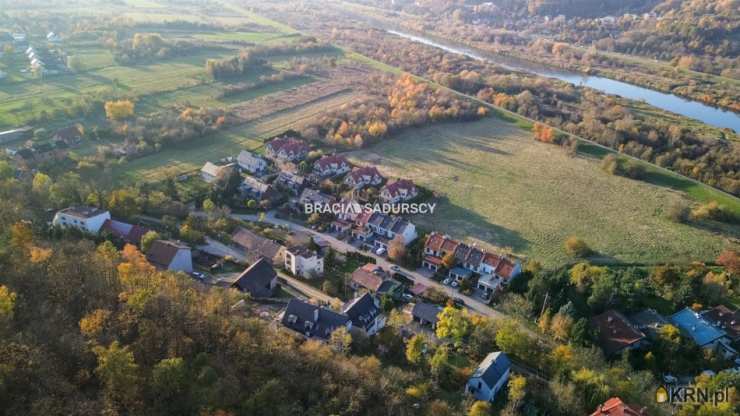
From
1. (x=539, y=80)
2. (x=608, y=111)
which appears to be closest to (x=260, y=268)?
(x=608, y=111)

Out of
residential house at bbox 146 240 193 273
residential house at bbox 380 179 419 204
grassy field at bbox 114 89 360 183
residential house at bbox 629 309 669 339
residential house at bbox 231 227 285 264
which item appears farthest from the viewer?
grassy field at bbox 114 89 360 183

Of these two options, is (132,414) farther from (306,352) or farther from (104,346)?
(306,352)

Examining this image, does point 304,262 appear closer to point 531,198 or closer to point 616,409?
point 616,409

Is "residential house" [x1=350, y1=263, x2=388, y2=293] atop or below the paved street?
atop

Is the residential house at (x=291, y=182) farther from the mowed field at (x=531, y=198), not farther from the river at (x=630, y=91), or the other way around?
the river at (x=630, y=91)

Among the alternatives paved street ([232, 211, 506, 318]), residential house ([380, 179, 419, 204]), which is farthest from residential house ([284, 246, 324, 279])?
residential house ([380, 179, 419, 204])

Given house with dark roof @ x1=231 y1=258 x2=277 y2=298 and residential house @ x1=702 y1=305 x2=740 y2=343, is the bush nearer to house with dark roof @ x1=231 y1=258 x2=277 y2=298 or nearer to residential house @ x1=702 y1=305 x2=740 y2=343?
residential house @ x1=702 y1=305 x2=740 y2=343

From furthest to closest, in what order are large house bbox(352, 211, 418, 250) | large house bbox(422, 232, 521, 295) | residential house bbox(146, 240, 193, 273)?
large house bbox(352, 211, 418, 250) → large house bbox(422, 232, 521, 295) → residential house bbox(146, 240, 193, 273)
